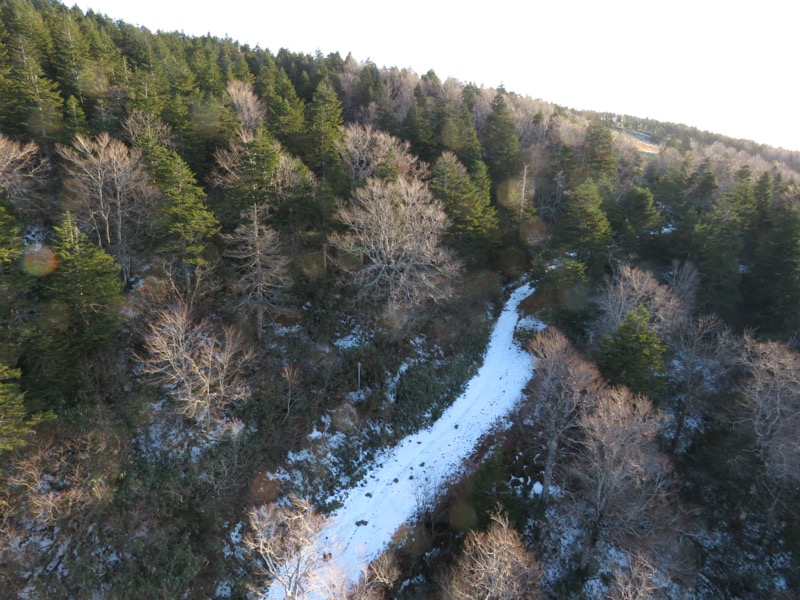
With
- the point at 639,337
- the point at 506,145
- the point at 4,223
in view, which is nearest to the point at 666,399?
the point at 639,337

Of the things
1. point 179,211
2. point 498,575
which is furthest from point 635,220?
point 179,211

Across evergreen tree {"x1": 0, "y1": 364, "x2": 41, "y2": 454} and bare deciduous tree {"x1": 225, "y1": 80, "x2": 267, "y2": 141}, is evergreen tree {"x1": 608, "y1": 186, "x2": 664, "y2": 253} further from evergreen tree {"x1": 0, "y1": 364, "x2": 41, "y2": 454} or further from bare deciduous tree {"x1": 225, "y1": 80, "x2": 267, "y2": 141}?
evergreen tree {"x1": 0, "y1": 364, "x2": 41, "y2": 454}

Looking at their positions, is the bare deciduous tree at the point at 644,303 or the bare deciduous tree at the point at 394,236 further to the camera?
the bare deciduous tree at the point at 644,303

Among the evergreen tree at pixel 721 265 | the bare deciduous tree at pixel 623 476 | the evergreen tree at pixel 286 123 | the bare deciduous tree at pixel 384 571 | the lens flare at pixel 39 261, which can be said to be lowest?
the bare deciduous tree at pixel 384 571

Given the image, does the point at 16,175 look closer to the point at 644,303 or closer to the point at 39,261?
the point at 39,261

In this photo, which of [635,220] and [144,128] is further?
[635,220]

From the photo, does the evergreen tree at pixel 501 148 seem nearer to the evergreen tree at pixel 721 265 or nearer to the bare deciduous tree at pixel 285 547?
the evergreen tree at pixel 721 265

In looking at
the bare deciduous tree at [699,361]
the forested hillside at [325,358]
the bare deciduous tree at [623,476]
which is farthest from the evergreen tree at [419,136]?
the bare deciduous tree at [623,476]

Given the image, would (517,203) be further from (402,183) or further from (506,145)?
(402,183)
